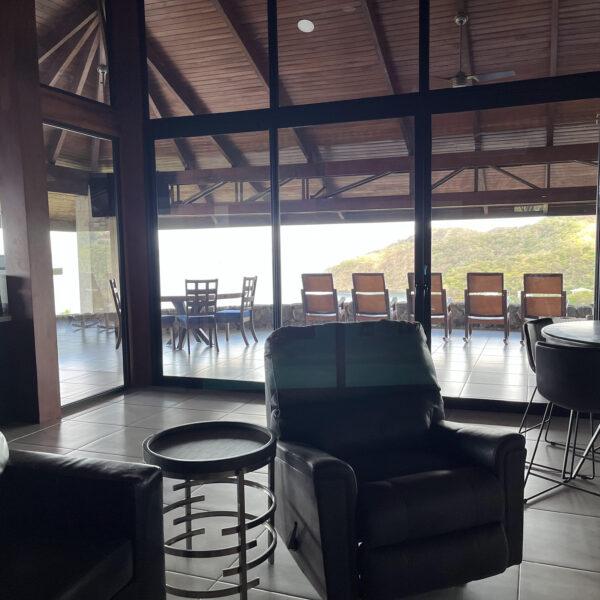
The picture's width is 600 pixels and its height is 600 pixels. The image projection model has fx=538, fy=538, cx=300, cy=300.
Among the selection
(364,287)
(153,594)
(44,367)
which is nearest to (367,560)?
(153,594)

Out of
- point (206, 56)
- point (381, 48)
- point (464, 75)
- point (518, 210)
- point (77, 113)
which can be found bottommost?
point (518, 210)

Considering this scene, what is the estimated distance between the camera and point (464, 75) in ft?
14.1

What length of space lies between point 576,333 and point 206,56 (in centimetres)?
393

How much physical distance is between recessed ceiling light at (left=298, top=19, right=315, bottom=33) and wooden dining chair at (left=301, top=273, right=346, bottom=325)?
2182 mm

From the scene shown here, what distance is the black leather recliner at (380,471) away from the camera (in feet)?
5.83

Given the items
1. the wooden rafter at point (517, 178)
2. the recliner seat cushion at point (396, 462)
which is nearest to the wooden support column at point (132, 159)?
the wooden rafter at point (517, 178)

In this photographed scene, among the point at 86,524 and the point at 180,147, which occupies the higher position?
the point at 180,147

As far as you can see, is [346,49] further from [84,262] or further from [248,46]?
[84,262]

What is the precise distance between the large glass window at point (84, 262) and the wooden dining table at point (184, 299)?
0.62m

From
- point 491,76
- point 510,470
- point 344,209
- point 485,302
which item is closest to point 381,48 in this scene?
point 491,76

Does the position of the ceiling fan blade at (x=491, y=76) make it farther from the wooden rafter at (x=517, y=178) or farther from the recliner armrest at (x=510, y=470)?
the recliner armrest at (x=510, y=470)

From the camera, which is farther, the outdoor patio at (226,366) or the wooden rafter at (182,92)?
the wooden rafter at (182,92)

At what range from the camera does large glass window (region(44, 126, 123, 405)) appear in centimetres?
455

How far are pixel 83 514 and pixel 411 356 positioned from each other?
1.53 metres
